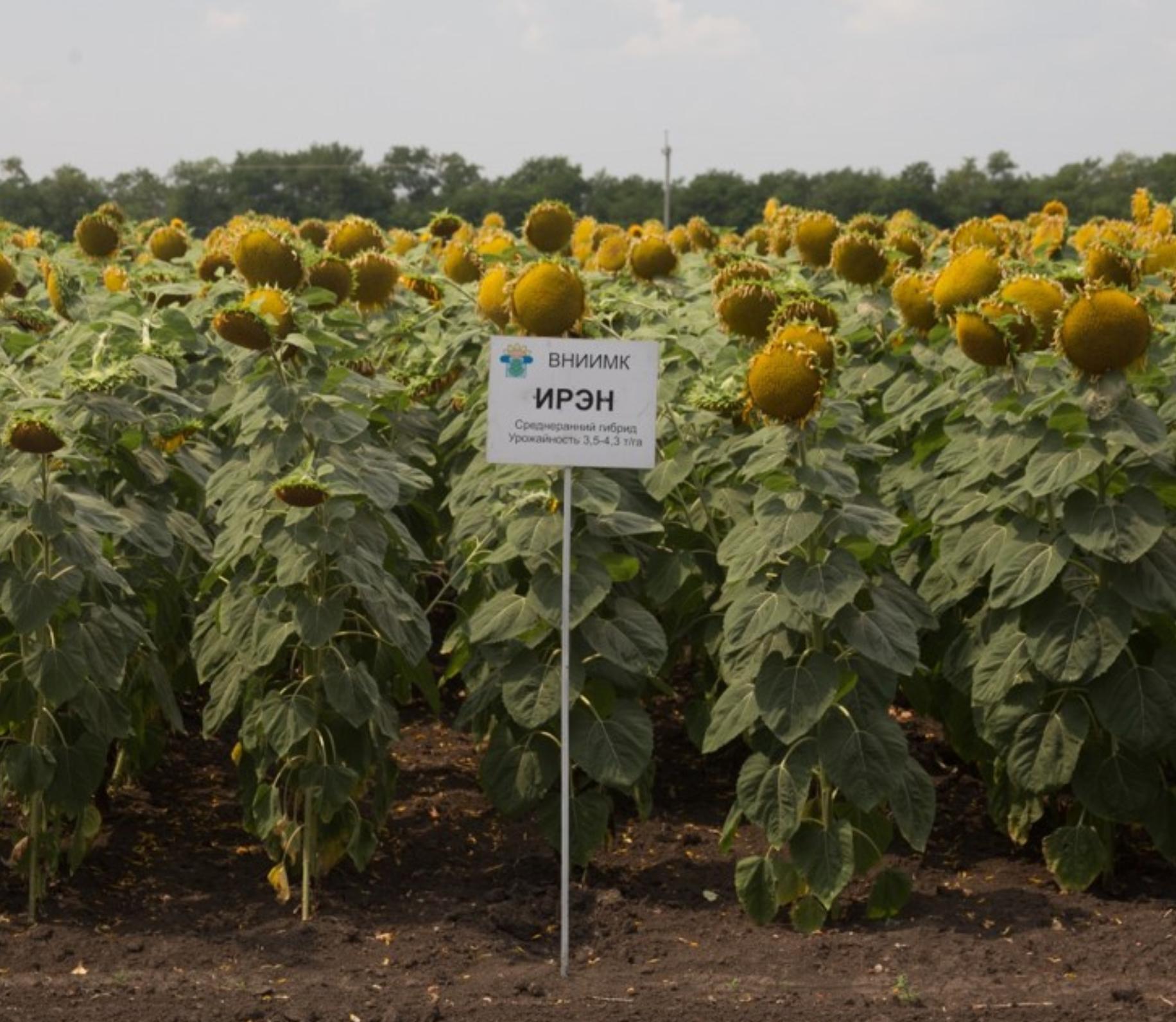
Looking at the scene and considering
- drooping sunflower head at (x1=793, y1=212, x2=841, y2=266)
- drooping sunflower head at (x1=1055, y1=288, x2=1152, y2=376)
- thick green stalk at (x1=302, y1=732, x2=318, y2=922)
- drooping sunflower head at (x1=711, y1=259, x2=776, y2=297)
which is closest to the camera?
drooping sunflower head at (x1=1055, y1=288, x2=1152, y2=376)

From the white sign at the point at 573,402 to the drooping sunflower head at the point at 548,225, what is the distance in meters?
2.07

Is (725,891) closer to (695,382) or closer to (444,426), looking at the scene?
(695,382)

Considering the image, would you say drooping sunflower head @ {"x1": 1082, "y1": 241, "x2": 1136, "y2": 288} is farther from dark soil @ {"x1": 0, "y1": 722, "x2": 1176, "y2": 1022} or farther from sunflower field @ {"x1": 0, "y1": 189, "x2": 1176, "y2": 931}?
dark soil @ {"x1": 0, "y1": 722, "x2": 1176, "y2": 1022}

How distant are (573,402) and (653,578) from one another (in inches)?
30.8

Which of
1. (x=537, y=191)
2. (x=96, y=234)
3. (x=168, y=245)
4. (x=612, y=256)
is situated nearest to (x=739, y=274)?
(x=612, y=256)

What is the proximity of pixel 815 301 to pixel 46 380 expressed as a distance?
7.00 ft

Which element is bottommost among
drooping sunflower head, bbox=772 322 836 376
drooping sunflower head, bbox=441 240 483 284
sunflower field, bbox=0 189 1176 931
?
sunflower field, bbox=0 189 1176 931

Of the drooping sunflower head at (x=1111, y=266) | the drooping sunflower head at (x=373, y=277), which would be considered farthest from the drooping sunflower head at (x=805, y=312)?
the drooping sunflower head at (x=373, y=277)

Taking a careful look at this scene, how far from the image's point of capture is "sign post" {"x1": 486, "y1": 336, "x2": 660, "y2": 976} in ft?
15.5

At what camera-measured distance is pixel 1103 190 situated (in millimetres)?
16859

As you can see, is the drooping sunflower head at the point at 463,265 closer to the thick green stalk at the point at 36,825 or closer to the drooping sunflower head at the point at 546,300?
the drooping sunflower head at the point at 546,300

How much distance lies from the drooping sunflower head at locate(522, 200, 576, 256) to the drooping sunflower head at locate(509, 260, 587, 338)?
6.08 ft

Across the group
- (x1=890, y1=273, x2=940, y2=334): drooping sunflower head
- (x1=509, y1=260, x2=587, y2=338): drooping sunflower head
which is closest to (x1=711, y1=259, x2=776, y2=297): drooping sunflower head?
(x1=890, y1=273, x2=940, y2=334): drooping sunflower head

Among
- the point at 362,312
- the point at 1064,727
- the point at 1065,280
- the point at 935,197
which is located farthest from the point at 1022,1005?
the point at 935,197
